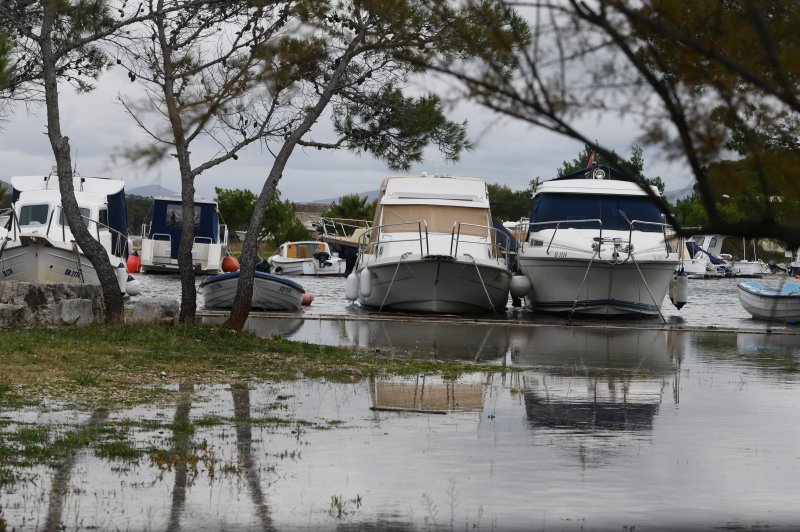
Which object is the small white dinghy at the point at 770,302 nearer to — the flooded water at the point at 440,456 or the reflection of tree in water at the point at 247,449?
the flooded water at the point at 440,456

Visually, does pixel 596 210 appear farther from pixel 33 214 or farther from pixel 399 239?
pixel 33 214

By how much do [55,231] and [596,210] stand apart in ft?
41.5

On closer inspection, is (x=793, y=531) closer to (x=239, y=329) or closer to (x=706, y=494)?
(x=706, y=494)

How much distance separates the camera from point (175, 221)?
55844 mm

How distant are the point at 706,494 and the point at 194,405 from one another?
16.9 ft

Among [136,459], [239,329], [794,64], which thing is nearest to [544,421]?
[136,459]

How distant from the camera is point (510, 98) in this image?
6520 mm

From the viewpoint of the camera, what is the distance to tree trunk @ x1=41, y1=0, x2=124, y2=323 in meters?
18.4

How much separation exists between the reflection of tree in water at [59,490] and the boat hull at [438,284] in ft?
64.9

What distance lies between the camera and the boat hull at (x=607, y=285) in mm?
29438

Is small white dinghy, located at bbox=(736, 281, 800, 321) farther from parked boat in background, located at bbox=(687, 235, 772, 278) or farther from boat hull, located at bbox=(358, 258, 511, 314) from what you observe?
parked boat in background, located at bbox=(687, 235, 772, 278)

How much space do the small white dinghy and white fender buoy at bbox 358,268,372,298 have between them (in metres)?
9.16

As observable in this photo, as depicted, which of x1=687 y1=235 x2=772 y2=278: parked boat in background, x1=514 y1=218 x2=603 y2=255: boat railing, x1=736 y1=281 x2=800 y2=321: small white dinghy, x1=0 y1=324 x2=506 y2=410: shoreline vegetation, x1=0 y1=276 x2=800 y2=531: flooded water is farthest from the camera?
x1=687 y1=235 x2=772 y2=278: parked boat in background

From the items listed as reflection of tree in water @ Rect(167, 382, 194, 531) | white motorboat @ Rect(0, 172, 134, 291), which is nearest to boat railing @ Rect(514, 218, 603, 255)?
white motorboat @ Rect(0, 172, 134, 291)
